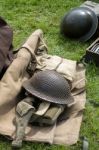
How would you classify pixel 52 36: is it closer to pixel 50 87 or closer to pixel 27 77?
pixel 27 77

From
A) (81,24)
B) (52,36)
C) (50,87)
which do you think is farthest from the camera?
(52,36)

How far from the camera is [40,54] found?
5.48m

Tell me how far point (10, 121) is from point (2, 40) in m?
1.16

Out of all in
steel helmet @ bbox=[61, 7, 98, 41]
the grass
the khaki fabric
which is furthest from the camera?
steel helmet @ bbox=[61, 7, 98, 41]

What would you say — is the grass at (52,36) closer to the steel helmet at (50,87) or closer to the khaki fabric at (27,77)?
the khaki fabric at (27,77)

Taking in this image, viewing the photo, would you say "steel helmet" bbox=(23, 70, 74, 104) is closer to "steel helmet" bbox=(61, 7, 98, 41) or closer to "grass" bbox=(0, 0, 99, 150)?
"grass" bbox=(0, 0, 99, 150)

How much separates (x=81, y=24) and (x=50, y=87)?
1925 millimetres

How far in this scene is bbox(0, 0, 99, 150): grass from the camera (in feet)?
14.4

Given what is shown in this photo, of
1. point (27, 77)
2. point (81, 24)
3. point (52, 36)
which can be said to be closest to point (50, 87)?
point (27, 77)

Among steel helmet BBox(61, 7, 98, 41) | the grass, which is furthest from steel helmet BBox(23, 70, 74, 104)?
steel helmet BBox(61, 7, 98, 41)

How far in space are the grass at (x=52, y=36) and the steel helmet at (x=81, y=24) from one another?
12 cm

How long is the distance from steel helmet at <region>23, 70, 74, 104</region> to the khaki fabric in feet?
0.49

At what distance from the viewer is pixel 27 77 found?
16.4ft

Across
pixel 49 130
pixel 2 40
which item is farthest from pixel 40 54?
pixel 49 130
